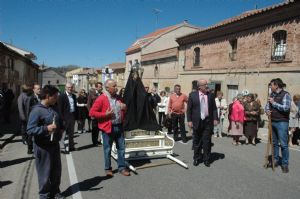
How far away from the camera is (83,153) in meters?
8.02

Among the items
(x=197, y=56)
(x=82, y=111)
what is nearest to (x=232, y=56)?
(x=197, y=56)

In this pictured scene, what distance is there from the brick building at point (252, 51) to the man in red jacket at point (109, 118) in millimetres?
11047

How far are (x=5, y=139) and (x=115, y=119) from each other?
5727 mm

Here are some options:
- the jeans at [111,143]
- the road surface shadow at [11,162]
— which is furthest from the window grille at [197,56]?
the jeans at [111,143]

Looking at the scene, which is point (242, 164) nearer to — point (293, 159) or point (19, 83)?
point (293, 159)

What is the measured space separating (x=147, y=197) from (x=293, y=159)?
495 cm

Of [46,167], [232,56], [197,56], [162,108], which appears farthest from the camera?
[197,56]

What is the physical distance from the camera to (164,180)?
5.73 meters

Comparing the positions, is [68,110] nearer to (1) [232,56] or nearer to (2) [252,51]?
(2) [252,51]

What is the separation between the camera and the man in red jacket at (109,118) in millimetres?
5793

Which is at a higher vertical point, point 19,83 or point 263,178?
point 19,83

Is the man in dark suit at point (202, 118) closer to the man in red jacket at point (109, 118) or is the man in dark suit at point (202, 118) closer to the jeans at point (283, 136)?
the jeans at point (283, 136)

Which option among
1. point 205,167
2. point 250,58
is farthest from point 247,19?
point 205,167

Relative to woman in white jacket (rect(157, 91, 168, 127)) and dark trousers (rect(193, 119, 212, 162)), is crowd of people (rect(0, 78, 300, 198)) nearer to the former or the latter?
dark trousers (rect(193, 119, 212, 162))
